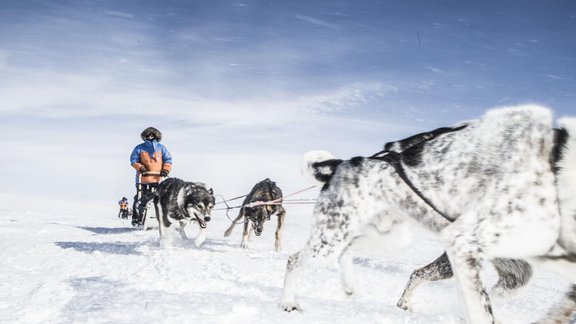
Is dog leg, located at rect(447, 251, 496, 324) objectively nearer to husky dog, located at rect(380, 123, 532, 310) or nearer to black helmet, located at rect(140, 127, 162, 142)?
husky dog, located at rect(380, 123, 532, 310)

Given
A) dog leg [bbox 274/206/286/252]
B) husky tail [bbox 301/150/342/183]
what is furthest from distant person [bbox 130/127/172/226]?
husky tail [bbox 301/150/342/183]

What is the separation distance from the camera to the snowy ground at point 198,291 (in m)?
3.00

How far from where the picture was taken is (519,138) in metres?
2.78

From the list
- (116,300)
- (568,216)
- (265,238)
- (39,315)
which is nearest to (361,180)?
(568,216)

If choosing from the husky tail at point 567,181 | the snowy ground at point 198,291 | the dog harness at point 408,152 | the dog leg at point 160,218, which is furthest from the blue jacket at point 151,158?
the husky tail at point 567,181

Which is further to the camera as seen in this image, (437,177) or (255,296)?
(255,296)

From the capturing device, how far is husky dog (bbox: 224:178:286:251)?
8.41 m

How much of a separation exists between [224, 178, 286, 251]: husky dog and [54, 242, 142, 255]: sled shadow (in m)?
2.11

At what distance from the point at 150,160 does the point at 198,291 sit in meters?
6.21

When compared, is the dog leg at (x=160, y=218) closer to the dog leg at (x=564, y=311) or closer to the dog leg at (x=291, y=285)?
the dog leg at (x=291, y=285)

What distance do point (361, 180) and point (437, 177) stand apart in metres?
0.54

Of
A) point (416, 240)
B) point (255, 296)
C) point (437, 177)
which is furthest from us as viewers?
point (416, 240)

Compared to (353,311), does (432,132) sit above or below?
above

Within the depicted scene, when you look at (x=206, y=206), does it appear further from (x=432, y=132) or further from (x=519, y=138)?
(x=519, y=138)
